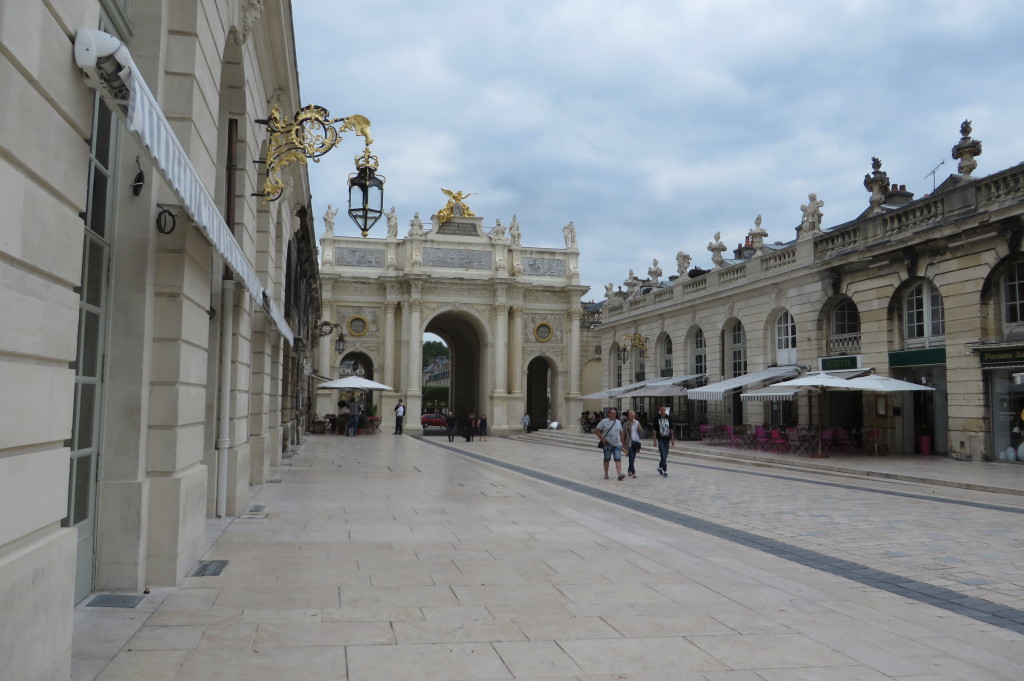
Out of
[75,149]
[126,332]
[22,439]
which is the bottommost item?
[22,439]

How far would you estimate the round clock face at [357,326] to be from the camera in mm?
43281

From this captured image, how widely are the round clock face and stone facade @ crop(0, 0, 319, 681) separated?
32.6m

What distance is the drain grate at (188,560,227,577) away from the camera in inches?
254

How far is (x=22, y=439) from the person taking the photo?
317 centimetres

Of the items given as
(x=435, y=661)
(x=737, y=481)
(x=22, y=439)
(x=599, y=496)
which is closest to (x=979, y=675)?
(x=435, y=661)

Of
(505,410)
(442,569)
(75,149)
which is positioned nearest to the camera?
(75,149)

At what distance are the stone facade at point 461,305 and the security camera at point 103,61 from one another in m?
37.9

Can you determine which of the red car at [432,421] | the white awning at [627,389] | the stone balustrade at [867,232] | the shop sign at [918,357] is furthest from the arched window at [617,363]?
the shop sign at [918,357]

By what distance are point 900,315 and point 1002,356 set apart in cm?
403

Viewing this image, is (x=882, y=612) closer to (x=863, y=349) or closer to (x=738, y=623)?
(x=738, y=623)

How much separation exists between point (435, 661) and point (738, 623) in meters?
2.18

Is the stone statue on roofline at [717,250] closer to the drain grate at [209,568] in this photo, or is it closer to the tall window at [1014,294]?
the tall window at [1014,294]

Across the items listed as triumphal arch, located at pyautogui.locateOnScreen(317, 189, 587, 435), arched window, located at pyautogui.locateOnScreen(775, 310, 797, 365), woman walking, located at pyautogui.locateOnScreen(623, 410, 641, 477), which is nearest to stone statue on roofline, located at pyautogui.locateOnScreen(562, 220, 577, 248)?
triumphal arch, located at pyautogui.locateOnScreen(317, 189, 587, 435)

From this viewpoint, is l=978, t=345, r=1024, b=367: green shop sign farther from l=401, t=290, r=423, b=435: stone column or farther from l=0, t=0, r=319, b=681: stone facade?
l=401, t=290, r=423, b=435: stone column
